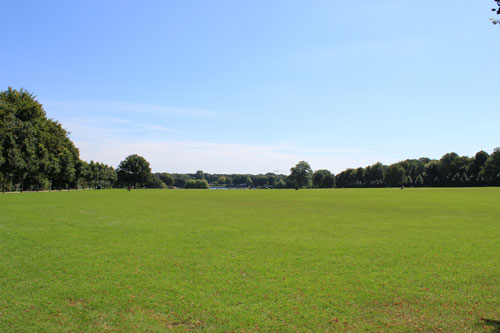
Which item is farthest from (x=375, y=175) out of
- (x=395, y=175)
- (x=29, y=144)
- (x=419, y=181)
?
(x=29, y=144)

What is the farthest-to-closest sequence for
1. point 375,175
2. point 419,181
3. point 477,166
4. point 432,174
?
point 375,175, point 419,181, point 432,174, point 477,166

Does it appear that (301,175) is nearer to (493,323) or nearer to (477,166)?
(477,166)

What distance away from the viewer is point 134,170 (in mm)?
148375

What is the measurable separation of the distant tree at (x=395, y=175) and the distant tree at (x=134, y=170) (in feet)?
362

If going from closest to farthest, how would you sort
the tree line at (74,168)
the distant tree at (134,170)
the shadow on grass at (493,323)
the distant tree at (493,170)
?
the shadow on grass at (493,323) → the tree line at (74,168) → the distant tree at (493,170) → the distant tree at (134,170)

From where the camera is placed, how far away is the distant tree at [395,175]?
15268 centimetres

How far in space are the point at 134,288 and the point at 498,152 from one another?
135 meters

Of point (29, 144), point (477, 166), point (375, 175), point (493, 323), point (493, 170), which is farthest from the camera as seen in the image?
point (375, 175)

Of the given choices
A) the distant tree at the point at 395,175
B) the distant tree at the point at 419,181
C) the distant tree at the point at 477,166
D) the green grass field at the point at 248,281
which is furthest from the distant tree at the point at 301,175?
the green grass field at the point at 248,281

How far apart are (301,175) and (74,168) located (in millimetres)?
121418

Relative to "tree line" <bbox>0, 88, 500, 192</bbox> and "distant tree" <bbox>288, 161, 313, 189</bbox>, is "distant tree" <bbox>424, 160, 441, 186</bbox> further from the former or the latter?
"distant tree" <bbox>288, 161, 313, 189</bbox>

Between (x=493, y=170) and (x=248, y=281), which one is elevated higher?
(x=493, y=170)

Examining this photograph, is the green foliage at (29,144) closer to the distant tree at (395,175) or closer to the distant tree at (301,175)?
the distant tree at (301,175)

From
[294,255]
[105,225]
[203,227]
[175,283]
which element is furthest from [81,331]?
[105,225]
